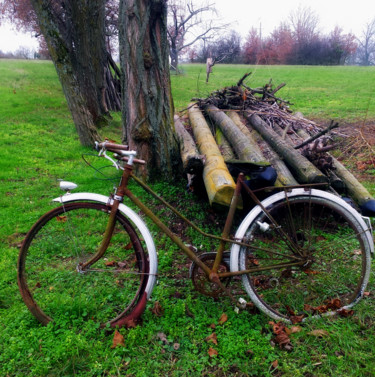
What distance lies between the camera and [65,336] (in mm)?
2504

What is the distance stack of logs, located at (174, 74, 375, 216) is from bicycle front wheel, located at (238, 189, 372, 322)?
1.49 feet

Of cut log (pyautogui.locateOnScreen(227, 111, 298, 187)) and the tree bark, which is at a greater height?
cut log (pyautogui.locateOnScreen(227, 111, 298, 187))

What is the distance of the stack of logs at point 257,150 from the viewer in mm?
3732

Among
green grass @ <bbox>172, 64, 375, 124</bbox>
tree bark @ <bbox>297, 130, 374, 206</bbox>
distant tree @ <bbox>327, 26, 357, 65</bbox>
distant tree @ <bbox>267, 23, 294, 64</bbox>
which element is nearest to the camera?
tree bark @ <bbox>297, 130, 374, 206</bbox>

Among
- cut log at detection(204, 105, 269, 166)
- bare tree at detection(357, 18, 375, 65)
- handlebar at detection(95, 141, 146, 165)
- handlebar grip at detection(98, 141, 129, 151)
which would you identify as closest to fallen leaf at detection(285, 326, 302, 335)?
cut log at detection(204, 105, 269, 166)

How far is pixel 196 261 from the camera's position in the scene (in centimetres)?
271

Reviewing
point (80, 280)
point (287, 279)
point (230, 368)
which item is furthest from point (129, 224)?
point (287, 279)

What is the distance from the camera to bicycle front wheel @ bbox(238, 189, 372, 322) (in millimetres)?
2615

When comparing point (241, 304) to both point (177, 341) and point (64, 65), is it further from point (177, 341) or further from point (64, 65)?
→ point (64, 65)

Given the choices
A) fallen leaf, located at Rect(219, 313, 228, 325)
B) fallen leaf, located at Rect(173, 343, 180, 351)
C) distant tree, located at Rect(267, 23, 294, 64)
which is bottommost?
fallen leaf, located at Rect(173, 343, 180, 351)

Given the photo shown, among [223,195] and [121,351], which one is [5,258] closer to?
[121,351]

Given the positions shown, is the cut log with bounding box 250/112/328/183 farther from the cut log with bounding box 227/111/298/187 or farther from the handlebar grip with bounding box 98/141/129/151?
the handlebar grip with bounding box 98/141/129/151

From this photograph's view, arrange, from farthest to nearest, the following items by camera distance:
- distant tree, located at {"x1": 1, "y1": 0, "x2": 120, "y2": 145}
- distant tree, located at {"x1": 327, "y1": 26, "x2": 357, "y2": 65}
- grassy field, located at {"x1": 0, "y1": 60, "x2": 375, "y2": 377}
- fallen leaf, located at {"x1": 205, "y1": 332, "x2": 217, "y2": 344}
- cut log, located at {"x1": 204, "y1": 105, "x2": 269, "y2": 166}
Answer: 1. distant tree, located at {"x1": 327, "y1": 26, "x2": 357, "y2": 65}
2. distant tree, located at {"x1": 1, "y1": 0, "x2": 120, "y2": 145}
3. cut log, located at {"x1": 204, "y1": 105, "x2": 269, "y2": 166}
4. fallen leaf, located at {"x1": 205, "y1": 332, "x2": 217, "y2": 344}
5. grassy field, located at {"x1": 0, "y1": 60, "x2": 375, "y2": 377}

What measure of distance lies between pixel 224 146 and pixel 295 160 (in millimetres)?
1475
